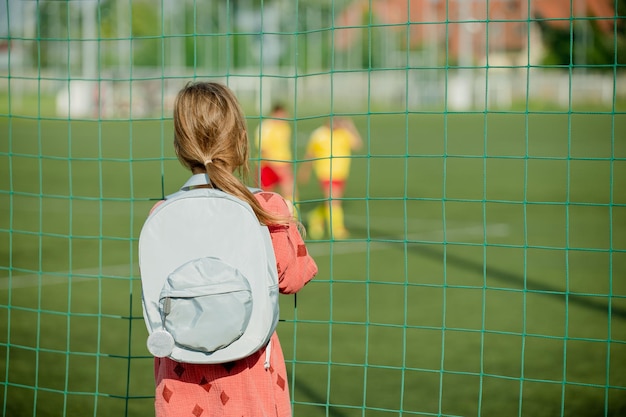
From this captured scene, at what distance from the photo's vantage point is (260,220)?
242 centimetres

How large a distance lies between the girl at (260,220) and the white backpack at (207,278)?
8cm

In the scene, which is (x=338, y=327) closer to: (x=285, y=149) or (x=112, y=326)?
(x=112, y=326)

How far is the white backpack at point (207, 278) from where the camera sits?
2297mm

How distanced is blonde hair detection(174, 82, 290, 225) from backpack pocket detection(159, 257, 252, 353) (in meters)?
0.22

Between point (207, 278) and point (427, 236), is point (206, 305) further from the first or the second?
point (427, 236)

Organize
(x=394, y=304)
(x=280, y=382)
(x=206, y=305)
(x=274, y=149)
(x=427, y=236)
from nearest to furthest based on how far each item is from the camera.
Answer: (x=206, y=305)
(x=280, y=382)
(x=394, y=304)
(x=427, y=236)
(x=274, y=149)

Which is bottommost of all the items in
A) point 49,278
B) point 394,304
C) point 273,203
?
point 394,304

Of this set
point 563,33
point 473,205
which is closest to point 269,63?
point 563,33

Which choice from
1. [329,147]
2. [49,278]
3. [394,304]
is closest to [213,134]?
[394,304]

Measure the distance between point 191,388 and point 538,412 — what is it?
2.82m

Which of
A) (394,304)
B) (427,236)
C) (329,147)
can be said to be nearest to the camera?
(394,304)

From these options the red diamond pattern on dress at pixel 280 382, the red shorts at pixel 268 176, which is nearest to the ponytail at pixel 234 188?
the red diamond pattern on dress at pixel 280 382

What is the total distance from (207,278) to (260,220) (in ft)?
0.80

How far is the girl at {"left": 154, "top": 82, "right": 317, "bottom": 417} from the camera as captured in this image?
7.88 ft
